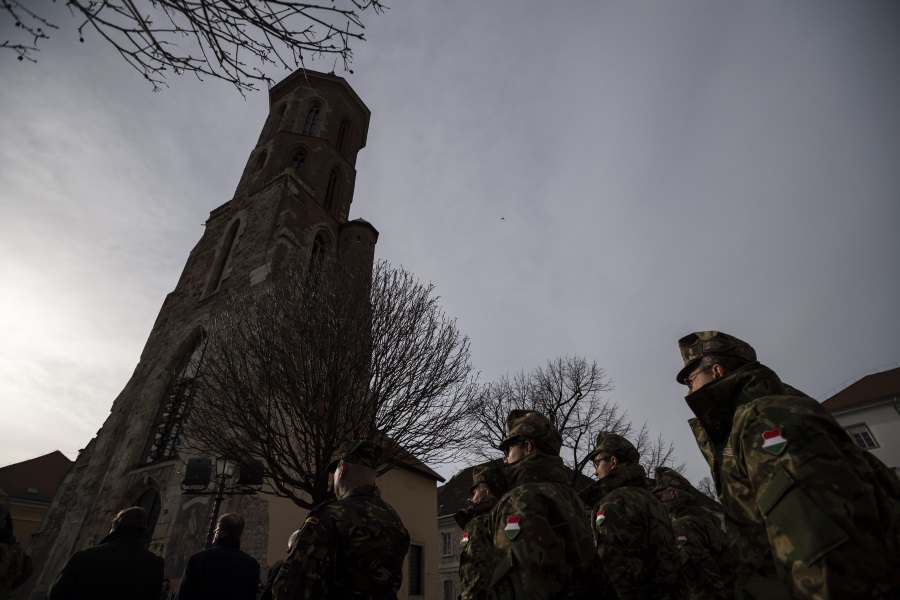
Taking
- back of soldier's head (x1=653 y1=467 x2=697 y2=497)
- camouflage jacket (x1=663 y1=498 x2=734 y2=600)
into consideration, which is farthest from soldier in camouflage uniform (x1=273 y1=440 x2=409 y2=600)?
back of soldier's head (x1=653 y1=467 x2=697 y2=497)

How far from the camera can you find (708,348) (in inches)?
86.6

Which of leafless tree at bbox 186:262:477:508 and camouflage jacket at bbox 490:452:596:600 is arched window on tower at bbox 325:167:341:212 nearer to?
leafless tree at bbox 186:262:477:508

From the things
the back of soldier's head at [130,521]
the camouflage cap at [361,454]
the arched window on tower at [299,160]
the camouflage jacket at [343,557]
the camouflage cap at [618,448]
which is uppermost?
the arched window on tower at [299,160]

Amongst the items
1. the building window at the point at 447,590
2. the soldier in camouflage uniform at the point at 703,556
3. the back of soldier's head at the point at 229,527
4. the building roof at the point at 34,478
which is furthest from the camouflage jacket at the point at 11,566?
the building roof at the point at 34,478

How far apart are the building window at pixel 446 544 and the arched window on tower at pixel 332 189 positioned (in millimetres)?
20364

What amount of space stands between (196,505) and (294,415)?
4382 millimetres

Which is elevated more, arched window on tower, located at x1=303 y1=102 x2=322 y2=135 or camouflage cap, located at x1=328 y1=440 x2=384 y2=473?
arched window on tower, located at x1=303 y1=102 x2=322 y2=135

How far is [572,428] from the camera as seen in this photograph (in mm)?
16797

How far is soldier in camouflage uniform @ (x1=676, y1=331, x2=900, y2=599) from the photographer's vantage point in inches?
50.5

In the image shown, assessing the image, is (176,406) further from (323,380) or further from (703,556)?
(703,556)

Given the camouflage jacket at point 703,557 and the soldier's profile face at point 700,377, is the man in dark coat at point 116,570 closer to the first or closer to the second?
the soldier's profile face at point 700,377

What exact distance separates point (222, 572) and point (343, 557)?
2.22m

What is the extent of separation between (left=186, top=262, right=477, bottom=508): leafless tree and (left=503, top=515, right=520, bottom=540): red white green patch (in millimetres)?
6342

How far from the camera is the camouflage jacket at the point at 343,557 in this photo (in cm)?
224
